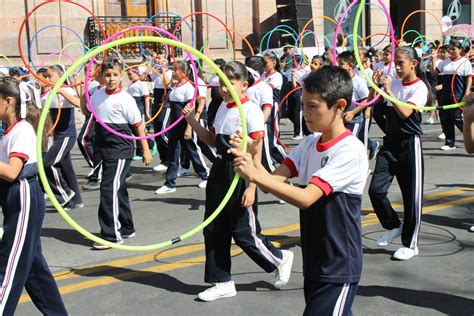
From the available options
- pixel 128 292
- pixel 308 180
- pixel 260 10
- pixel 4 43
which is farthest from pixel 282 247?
pixel 260 10

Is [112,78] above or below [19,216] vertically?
above

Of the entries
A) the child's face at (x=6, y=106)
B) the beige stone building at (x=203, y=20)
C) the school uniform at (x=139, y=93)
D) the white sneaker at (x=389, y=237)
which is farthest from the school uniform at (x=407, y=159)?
the beige stone building at (x=203, y=20)

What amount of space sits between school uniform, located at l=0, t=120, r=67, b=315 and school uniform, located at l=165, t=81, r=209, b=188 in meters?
5.37

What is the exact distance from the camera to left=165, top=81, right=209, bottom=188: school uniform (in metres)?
9.89

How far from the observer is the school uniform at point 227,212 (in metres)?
5.32

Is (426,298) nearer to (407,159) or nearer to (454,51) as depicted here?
(407,159)

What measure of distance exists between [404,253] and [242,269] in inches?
56.6

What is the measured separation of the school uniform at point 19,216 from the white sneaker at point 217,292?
1.40 m

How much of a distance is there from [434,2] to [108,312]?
2503 centimetres

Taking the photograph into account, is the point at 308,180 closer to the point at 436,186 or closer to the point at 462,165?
the point at 436,186


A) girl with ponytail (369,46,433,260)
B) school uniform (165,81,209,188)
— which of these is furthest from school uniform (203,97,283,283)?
school uniform (165,81,209,188)


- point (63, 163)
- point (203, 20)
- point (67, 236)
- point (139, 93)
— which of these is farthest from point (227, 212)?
point (203, 20)

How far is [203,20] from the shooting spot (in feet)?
72.5

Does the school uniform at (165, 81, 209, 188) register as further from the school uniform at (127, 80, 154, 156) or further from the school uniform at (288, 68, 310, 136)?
the school uniform at (288, 68, 310, 136)
